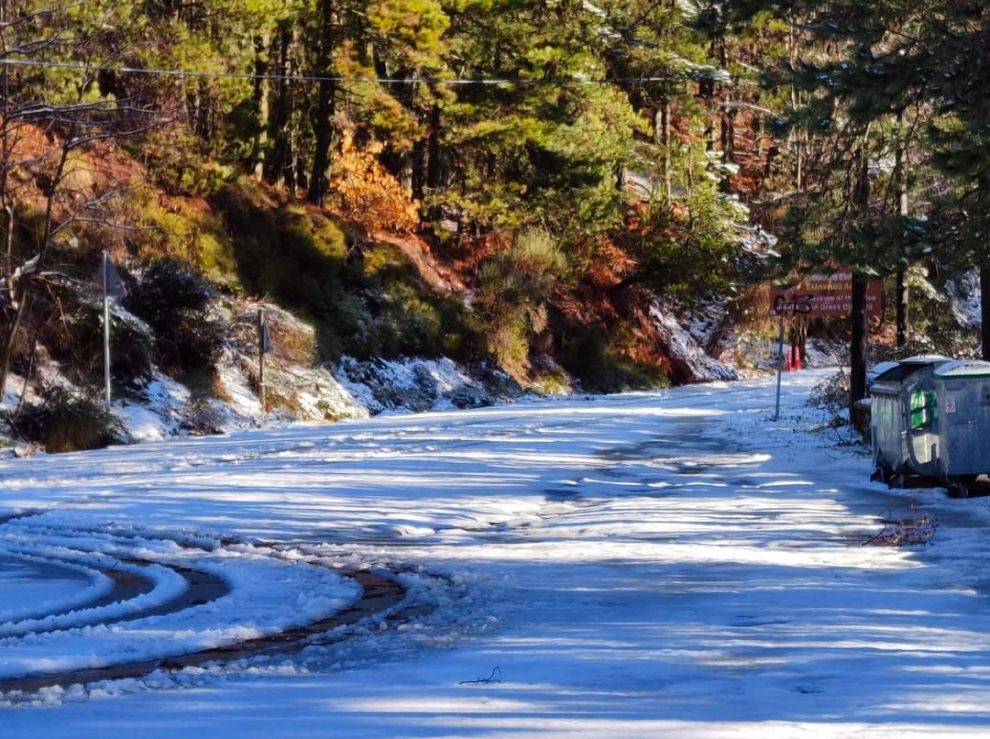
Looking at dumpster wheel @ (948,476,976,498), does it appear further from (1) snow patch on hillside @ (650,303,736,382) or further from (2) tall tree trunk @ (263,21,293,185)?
(1) snow patch on hillside @ (650,303,736,382)

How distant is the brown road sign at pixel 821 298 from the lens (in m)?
29.5

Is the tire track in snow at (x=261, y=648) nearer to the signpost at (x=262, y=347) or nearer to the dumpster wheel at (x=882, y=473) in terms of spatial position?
the dumpster wheel at (x=882, y=473)

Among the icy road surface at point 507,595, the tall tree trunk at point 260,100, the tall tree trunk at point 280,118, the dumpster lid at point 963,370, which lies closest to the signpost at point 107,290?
the icy road surface at point 507,595

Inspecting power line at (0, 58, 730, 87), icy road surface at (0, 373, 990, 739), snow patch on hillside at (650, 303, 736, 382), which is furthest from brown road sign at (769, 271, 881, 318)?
snow patch on hillside at (650, 303, 736, 382)

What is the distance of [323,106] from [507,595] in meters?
33.0

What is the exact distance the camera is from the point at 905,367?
1728cm

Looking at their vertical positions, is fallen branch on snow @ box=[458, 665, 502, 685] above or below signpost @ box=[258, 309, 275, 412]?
below

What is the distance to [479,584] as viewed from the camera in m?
10.8

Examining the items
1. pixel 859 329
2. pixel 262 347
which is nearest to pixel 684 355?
pixel 262 347

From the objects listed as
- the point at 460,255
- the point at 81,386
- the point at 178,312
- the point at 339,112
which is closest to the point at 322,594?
the point at 81,386

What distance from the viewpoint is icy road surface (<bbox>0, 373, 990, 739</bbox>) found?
6.59 m

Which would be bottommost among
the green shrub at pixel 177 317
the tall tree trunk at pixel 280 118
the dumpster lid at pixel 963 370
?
the dumpster lid at pixel 963 370

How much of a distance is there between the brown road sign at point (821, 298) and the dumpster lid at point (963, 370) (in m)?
10.2

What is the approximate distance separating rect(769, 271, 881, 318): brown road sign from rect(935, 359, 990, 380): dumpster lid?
33.4 feet
